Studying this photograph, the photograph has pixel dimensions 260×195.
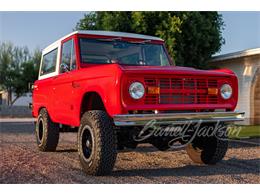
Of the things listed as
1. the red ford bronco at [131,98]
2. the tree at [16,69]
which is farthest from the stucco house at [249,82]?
the tree at [16,69]

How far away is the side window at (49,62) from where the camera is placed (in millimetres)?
8023

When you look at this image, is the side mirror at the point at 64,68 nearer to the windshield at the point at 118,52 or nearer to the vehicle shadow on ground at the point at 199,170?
the windshield at the point at 118,52

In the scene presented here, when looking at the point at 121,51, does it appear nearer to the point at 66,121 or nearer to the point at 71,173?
the point at 66,121

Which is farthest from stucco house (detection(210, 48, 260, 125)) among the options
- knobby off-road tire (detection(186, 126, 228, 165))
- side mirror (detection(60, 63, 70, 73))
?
side mirror (detection(60, 63, 70, 73))

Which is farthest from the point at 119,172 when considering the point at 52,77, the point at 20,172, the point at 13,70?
the point at 13,70

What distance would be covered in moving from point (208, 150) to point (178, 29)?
8.59 m

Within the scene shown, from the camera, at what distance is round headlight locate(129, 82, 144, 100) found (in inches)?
204

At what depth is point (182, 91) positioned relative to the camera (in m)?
5.54

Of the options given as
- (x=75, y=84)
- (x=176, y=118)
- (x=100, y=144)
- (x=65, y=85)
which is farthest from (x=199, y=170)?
(x=65, y=85)

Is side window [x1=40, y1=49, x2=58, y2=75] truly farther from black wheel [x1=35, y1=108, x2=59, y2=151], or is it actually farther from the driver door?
black wheel [x1=35, y1=108, x2=59, y2=151]

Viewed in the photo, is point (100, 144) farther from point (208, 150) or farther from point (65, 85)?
point (208, 150)

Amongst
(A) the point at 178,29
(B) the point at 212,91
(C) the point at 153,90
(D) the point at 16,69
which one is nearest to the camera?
(C) the point at 153,90

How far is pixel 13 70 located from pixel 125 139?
109 ft

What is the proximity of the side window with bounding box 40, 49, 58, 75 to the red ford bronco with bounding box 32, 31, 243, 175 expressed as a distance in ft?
1.81
